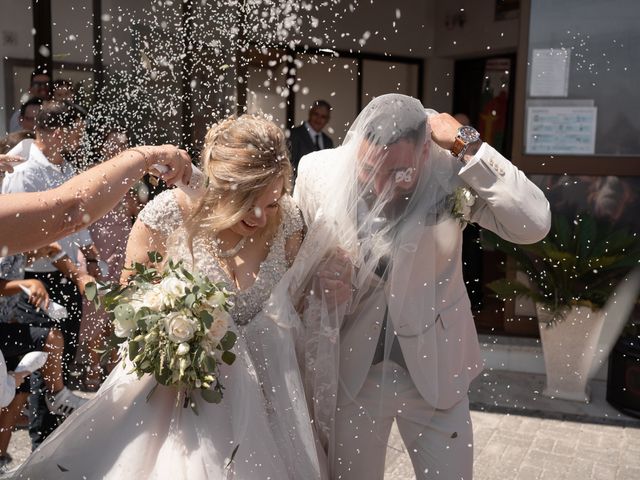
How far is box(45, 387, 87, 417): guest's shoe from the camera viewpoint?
4.25m

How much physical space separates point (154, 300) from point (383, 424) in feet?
3.11


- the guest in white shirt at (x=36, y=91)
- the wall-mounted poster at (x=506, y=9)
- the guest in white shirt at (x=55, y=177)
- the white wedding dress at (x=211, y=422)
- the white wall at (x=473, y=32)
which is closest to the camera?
the white wedding dress at (x=211, y=422)

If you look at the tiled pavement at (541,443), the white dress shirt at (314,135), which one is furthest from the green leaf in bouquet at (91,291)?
the white dress shirt at (314,135)

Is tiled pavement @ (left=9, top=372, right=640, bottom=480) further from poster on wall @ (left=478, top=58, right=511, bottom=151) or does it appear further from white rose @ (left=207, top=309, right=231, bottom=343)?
poster on wall @ (left=478, top=58, right=511, bottom=151)

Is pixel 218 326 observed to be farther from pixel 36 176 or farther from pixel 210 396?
pixel 36 176

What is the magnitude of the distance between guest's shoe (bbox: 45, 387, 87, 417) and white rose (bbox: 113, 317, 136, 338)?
2222mm

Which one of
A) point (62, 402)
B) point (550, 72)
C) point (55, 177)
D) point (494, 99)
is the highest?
point (550, 72)

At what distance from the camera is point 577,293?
558 cm

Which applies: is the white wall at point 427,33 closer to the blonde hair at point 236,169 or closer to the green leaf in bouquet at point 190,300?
the blonde hair at point 236,169

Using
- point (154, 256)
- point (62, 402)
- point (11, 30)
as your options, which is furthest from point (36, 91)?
point (154, 256)

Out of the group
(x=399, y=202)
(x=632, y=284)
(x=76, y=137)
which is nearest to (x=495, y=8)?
(x=632, y=284)

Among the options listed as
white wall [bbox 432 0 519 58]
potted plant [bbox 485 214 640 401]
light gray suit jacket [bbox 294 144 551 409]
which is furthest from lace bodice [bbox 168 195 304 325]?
white wall [bbox 432 0 519 58]

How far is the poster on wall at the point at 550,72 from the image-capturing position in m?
6.38

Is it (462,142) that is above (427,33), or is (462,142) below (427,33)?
below
